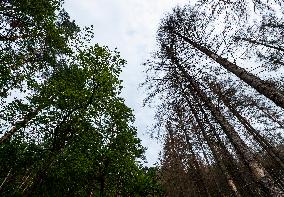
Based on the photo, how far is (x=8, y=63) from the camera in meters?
11.1

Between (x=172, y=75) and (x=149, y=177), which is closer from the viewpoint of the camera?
(x=149, y=177)

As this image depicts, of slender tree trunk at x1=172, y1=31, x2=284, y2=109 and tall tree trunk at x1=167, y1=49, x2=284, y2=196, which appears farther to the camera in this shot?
tall tree trunk at x1=167, y1=49, x2=284, y2=196

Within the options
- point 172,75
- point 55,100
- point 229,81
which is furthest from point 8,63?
point 229,81

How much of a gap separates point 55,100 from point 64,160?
8.00ft

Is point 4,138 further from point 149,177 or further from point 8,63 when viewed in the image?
point 149,177

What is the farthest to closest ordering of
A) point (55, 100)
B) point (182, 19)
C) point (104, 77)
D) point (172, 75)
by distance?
point (172, 75) → point (182, 19) → point (55, 100) → point (104, 77)

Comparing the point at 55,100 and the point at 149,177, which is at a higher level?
the point at 55,100

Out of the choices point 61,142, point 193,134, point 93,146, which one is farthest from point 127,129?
point 193,134

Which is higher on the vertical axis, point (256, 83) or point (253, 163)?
point (256, 83)

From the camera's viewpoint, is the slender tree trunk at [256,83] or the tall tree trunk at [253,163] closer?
the slender tree trunk at [256,83]

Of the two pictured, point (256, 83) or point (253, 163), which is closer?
point (256, 83)

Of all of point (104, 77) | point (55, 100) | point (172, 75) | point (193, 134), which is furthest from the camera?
point (193, 134)

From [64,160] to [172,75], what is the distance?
5.71 meters

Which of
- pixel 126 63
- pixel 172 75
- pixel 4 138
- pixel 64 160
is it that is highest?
pixel 172 75
